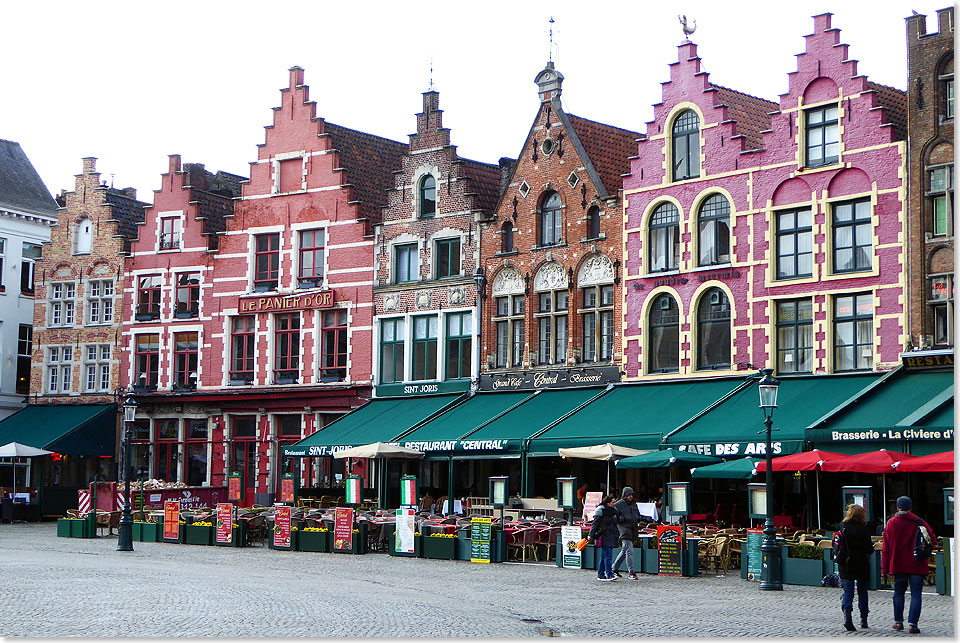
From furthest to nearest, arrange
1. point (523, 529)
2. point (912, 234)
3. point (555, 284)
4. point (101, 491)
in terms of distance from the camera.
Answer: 1. point (101, 491)
2. point (555, 284)
3. point (912, 234)
4. point (523, 529)

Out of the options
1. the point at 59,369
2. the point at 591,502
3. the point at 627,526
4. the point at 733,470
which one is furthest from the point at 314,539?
the point at 59,369

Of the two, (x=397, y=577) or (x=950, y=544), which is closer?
(x=950, y=544)

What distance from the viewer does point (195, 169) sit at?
48.7 meters

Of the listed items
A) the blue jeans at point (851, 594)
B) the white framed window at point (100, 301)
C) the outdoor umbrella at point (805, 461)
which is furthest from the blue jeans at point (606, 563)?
the white framed window at point (100, 301)

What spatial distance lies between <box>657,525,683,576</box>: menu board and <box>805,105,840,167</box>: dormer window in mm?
11276

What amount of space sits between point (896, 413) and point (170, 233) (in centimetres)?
2643

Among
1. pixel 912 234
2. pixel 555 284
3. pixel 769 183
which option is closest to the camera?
pixel 912 234

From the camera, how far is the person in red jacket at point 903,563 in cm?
1584

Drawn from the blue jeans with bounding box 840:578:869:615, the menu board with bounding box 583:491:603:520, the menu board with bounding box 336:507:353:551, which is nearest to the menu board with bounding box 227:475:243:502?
the menu board with bounding box 336:507:353:551

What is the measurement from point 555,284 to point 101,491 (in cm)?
1463

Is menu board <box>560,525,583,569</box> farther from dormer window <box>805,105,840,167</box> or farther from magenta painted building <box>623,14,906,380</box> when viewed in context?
dormer window <box>805,105,840,167</box>

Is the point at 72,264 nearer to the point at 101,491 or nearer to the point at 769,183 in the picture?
the point at 101,491

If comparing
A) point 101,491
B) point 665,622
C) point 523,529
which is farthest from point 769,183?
point 101,491

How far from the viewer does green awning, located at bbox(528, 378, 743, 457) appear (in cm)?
3084
